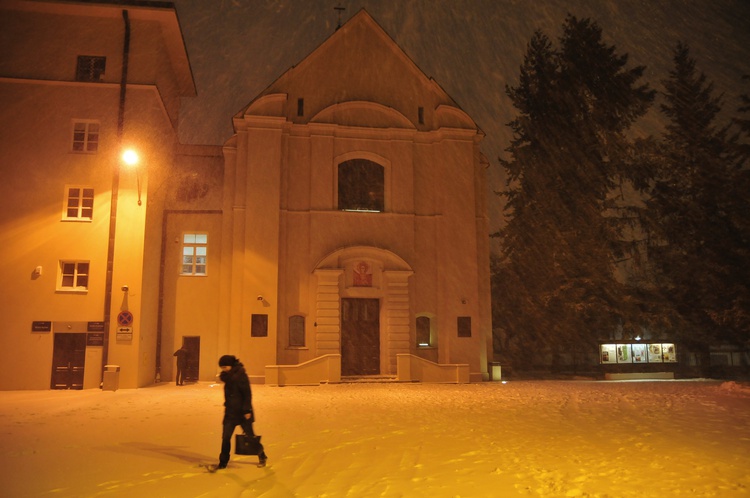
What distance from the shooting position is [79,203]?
74.9 ft

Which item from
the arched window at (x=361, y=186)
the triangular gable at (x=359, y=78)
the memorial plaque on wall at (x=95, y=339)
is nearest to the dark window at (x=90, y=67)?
the triangular gable at (x=359, y=78)

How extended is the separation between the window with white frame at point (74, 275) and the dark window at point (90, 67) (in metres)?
7.19

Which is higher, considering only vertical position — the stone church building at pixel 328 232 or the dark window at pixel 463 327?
the stone church building at pixel 328 232

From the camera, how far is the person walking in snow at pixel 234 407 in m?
8.61

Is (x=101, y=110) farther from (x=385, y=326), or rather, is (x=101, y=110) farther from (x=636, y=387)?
(x=636, y=387)

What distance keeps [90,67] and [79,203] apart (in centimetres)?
545

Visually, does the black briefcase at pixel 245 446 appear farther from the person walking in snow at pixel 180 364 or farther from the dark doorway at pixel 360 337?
the dark doorway at pixel 360 337

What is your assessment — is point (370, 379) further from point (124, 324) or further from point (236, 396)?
point (236, 396)

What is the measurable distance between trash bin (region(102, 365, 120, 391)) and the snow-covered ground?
3167 millimetres

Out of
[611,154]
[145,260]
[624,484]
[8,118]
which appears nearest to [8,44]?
[8,118]

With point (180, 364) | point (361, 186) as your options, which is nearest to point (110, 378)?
point (180, 364)

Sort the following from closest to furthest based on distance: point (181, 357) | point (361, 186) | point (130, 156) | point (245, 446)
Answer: point (245, 446), point (130, 156), point (181, 357), point (361, 186)

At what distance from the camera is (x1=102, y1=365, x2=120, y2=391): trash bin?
21.4 meters

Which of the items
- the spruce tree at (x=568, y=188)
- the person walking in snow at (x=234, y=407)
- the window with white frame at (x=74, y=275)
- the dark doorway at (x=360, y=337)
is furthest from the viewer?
the spruce tree at (x=568, y=188)
